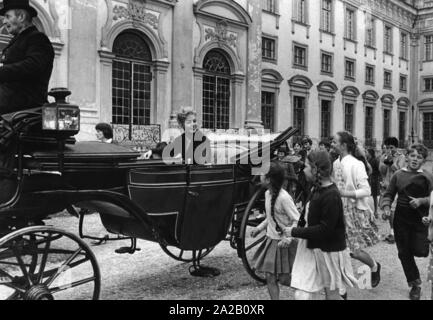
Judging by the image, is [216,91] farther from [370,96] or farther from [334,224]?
[370,96]

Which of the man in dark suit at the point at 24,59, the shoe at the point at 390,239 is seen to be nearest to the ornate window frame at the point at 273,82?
the shoe at the point at 390,239

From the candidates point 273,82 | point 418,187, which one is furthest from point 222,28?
point 418,187

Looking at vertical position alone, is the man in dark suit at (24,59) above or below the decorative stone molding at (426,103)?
below

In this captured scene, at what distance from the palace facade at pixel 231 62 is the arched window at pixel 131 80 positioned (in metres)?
0.03

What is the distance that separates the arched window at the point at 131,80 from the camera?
563 inches

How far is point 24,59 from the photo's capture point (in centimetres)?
366

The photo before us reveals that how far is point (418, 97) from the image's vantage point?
116ft

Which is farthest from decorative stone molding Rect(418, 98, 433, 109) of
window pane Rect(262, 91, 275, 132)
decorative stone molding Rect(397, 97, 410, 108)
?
window pane Rect(262, 91, 275, 132)

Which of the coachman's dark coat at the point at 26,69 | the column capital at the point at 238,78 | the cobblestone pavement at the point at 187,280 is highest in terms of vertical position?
the column capital at the point at 238,78

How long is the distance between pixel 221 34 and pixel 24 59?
14.3 meters

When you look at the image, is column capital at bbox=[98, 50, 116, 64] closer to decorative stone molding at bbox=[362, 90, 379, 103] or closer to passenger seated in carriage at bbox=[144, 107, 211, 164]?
passenger seated in carriage at bbox=[144, 107, 211, 164]

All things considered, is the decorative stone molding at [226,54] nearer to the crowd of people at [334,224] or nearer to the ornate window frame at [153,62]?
the ornate window frame at [153,62]
